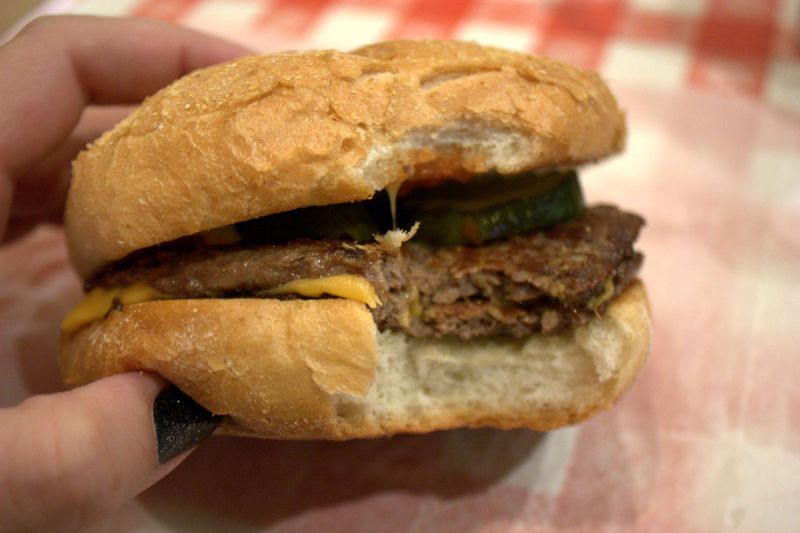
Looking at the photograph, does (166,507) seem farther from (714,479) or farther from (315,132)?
(714,479)

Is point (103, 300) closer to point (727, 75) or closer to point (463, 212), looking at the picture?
point (463, 212)

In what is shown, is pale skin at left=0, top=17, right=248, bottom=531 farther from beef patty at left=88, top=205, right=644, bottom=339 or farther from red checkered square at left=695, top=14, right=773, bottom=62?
red checkered square at left=695, top=14, right=773, bottom=62

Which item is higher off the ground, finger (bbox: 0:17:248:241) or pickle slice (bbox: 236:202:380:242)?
finger (bbox: 0:17:248:241)

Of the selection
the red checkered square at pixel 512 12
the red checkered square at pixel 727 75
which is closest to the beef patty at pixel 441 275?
the red checkered square at pixel 727 75

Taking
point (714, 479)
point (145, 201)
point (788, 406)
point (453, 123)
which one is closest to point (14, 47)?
point (145, 201)

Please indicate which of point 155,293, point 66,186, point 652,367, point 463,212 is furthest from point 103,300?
point 652,367

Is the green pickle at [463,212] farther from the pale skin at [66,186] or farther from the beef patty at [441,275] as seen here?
the pale skin at [66,186]

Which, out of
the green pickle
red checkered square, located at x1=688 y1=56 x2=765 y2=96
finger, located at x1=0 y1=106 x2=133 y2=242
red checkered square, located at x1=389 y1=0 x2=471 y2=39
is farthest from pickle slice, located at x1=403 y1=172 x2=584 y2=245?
red checkered square, located at x1=389 y1=0 x2=471 y2=39
